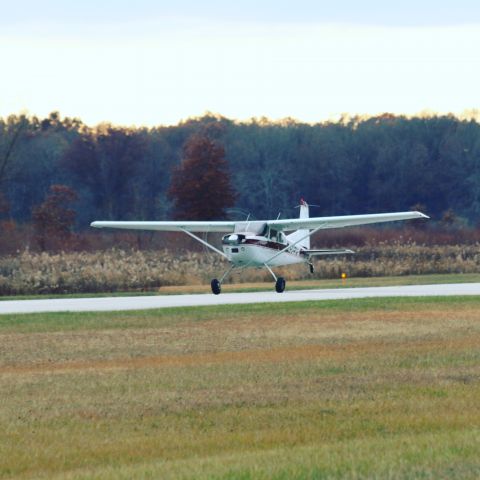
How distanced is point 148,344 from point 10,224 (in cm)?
4697

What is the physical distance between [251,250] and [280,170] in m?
75.8

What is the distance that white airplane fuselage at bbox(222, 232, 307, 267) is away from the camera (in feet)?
134

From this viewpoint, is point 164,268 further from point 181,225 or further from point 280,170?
point 280,170

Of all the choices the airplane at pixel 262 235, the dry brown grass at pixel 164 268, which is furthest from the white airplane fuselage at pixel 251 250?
the dry brown grass at pixel 164 268

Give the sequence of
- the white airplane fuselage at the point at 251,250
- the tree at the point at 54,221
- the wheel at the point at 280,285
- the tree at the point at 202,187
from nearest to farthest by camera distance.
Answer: the wheel at the point at 280,285
the white airplane fuselage at the point at 251,250
the tree at the point at 54,221
the tree at the point at 202,187

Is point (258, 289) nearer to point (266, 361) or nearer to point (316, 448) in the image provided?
point (266, 361)

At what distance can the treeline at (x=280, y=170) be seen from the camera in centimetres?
10894

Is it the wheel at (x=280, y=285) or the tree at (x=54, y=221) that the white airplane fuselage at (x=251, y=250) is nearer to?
the wheel at (x=280, y=285)

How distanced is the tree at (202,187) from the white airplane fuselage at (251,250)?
4089 centimetres

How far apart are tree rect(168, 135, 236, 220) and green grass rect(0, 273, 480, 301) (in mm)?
35500

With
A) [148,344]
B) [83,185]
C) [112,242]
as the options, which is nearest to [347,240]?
[112,242]

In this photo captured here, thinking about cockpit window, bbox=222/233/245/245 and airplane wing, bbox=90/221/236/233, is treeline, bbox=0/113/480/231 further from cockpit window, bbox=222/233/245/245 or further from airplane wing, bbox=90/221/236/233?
cockpit window, bbox=222/233/245/245

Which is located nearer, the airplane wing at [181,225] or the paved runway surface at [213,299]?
the paved runway surface at [213,299]

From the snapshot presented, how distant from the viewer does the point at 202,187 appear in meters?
84.5
